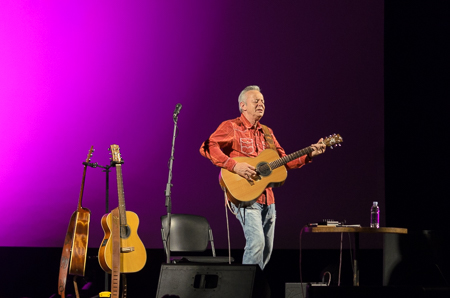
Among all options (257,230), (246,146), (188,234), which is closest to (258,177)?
(246,146)

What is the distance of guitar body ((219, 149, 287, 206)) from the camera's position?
13.2 ft

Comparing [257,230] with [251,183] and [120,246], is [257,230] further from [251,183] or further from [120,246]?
[120,246]

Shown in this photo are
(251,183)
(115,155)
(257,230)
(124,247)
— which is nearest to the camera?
(257,230)

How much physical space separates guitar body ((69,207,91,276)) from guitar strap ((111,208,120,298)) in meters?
0.31

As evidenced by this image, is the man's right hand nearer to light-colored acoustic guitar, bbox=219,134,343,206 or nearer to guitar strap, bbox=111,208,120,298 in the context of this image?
light-colored acoustic guitar, bbox=219,134,343,206

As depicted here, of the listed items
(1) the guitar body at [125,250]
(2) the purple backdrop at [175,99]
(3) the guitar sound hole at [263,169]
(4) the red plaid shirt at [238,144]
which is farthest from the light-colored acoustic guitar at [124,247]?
(3) the guitar sound hole at [263,169]

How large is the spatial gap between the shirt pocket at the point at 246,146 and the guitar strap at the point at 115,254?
3.98 feet

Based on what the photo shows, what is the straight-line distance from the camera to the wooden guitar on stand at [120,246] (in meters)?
4.25

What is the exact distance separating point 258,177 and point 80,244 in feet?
5.40

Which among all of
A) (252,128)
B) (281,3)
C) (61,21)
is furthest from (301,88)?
(61,21)

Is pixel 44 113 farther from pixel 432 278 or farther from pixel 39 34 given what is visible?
pixel 432 278

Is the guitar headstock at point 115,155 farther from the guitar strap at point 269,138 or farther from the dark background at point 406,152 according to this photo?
the guitar strap at point 269,138

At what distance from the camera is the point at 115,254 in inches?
167

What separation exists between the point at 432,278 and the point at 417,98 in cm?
221
